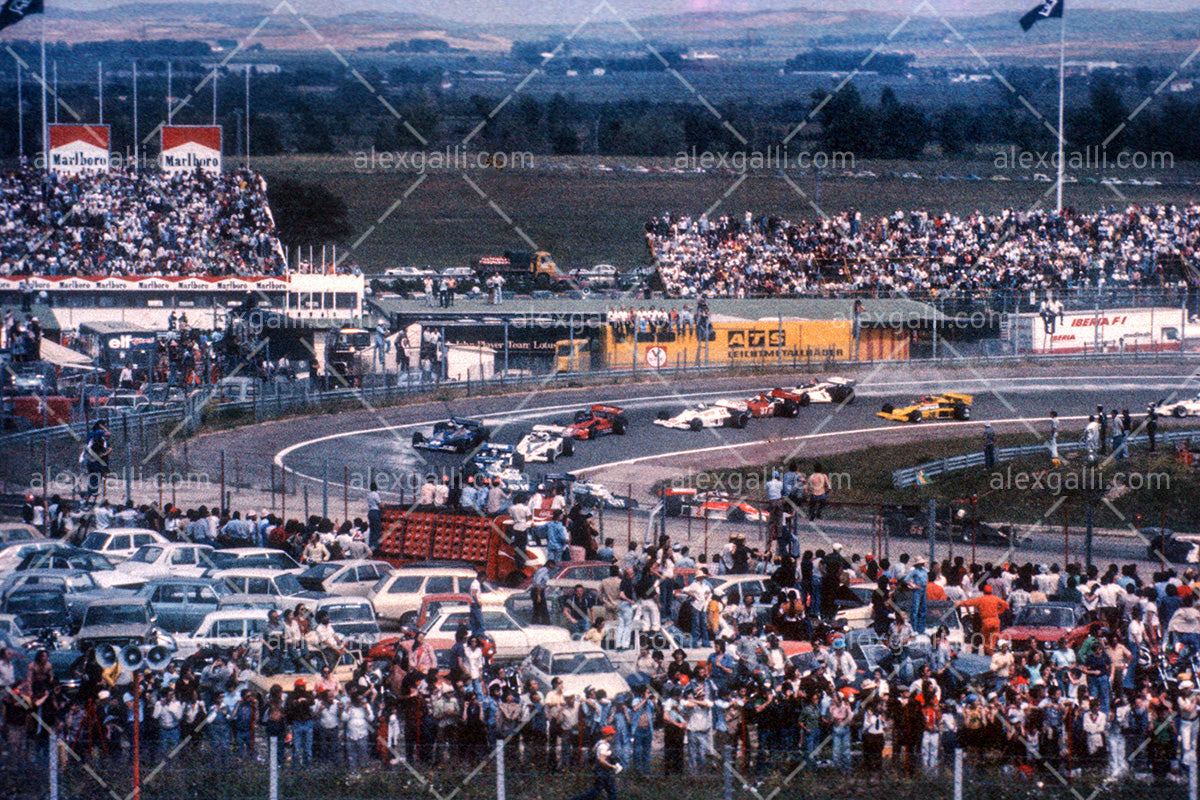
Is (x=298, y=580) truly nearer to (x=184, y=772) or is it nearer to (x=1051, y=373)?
(x=184, y=772)

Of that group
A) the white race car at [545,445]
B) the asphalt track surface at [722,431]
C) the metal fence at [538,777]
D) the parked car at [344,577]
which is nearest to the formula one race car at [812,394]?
the asphalt track surface at [722,431]

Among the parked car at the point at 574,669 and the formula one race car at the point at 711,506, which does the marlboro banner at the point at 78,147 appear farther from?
the parked car at the point at 574,669

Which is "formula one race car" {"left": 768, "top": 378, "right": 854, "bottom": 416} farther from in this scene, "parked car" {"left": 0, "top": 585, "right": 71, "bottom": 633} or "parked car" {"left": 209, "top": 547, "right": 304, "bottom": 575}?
"parked car" {"left": 0, "top": 585, "right": 71, "bottom": 633}

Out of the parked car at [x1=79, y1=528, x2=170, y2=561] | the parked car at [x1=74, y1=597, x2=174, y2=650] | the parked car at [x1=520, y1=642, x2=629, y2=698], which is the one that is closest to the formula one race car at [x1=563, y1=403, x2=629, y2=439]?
the parked car at [x1=79, y1=528, x2=170, y2=561]

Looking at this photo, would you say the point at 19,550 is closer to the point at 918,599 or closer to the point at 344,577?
the point at 344,577

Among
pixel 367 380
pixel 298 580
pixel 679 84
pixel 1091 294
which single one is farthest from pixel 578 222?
pixel 679 84

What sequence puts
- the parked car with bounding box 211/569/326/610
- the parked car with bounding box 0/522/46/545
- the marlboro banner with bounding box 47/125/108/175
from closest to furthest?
1. the parked car with bounding box 211/569/326/610
2. the parked car with bounding box 0/522/46/545
3. the marlboro banner with bounding box 47/125/108/175
